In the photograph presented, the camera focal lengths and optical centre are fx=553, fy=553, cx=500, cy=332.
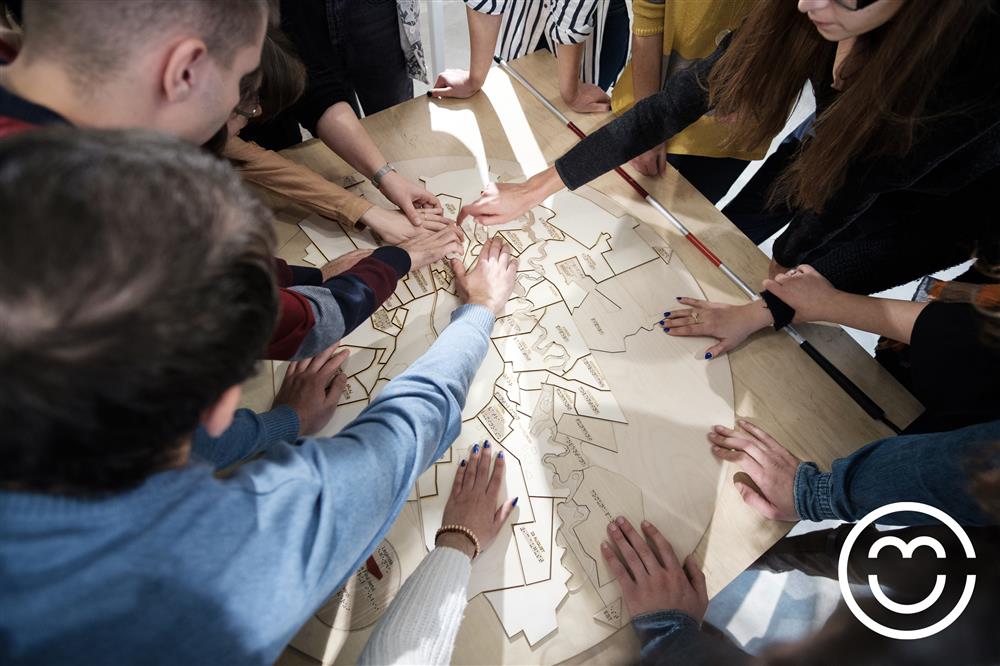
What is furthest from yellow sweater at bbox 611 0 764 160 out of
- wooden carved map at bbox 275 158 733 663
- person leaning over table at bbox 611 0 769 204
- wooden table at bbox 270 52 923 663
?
wooden carved map at bbox 275 158 733 663

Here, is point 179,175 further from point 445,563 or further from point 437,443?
point 445,563

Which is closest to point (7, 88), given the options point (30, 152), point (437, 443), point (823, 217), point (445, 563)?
point (30, 152)

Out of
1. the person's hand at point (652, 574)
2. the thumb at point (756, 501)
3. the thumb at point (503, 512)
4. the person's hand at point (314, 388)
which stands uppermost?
the person's hand at point (314, 388)

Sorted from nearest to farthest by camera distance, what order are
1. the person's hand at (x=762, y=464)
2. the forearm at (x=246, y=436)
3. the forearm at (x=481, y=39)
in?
the forearm at (x=246, y=436), the person's hand at (x=762, y=464), the forearm at (x=481, y=39)

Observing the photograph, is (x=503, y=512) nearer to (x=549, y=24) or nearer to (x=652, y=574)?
(x=652, y=574)

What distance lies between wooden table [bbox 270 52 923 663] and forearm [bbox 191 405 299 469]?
0.34m

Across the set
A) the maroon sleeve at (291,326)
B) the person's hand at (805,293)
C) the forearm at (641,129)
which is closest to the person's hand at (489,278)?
the forearm at (641,129)

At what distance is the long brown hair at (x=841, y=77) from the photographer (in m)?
0.85

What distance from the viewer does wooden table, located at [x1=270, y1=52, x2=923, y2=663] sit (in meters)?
1.03

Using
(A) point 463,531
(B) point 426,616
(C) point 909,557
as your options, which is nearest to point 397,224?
(A) point 463,531

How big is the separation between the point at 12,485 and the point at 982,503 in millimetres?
1186

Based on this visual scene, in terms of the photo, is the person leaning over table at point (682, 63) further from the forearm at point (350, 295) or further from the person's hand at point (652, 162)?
the forearm at point (350, 295)

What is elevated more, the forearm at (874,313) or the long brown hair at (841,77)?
the long brown hair at (841,77)

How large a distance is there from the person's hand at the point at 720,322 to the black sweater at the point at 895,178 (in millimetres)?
38
